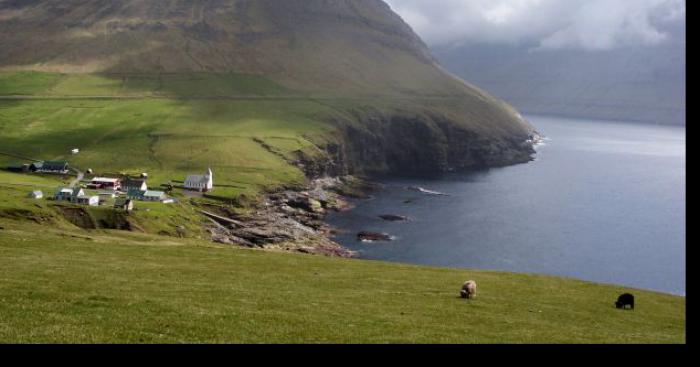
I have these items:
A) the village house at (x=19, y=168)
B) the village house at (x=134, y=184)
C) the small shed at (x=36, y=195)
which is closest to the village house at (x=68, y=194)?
the small shed at (x=36, y=195)

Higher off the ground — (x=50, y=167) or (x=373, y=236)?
(x=50, y=167)

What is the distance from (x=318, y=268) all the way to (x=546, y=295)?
68.3 ft

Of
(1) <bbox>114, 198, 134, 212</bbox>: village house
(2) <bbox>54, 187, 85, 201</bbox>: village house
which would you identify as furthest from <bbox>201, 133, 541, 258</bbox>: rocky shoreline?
(2) <bbox>54, 187, 85, 201</bbox>: village house

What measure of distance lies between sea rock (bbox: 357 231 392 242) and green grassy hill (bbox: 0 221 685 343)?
8172 cm

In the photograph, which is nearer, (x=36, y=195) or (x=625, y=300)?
(x=625, y=300)

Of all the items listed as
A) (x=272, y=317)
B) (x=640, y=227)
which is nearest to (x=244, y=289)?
(x=272, y=317)

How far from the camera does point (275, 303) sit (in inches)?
1352

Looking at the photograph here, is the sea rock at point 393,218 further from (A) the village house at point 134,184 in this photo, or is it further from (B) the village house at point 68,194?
(B) the village house at point 68,194

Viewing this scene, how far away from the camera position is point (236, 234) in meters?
135

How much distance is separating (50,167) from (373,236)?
87.8 meters

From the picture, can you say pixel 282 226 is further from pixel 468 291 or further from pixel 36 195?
pixel 468 291

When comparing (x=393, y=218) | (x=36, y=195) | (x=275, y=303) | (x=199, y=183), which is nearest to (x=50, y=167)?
(x=199, y=183)

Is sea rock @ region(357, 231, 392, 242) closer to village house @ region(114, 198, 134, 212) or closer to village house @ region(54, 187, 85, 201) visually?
village house @ region(114, 198, 134, 212)

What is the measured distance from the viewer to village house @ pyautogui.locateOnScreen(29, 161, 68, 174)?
538ft
